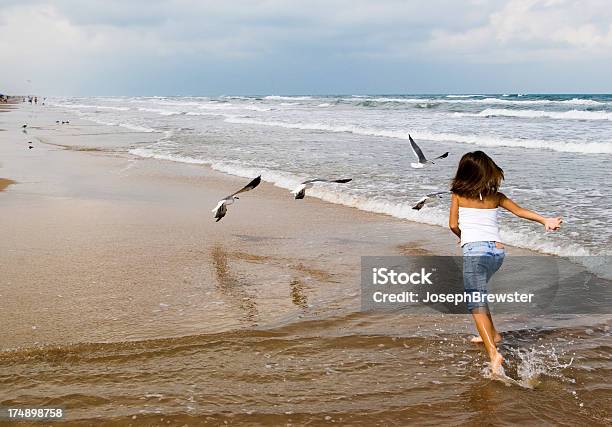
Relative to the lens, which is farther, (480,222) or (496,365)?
(480,222)

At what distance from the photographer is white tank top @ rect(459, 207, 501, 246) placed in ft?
12.6

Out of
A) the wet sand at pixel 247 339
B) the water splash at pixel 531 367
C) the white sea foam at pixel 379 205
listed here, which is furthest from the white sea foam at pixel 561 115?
the water splash at pixel 531 367

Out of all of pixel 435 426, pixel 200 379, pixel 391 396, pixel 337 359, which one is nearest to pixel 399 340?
pixel 337 359

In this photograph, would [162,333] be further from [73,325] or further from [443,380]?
[443,380]

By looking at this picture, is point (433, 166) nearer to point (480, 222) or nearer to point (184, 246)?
point (184, 246)

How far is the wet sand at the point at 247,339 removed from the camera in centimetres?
332

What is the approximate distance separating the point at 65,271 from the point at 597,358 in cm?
486

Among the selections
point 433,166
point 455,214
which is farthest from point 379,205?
point 455,214

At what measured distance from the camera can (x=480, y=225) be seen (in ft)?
12.6

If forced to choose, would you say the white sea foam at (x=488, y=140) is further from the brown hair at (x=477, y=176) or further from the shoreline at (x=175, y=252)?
the brown hair at (x=477, y=176)

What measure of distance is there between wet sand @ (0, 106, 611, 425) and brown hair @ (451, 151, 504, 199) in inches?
46.1

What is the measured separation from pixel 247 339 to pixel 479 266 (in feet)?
5.67

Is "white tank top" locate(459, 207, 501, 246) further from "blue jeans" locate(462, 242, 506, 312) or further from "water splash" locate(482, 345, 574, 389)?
"water splash" locate(482, 345, 574, 389)

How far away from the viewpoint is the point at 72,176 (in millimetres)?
12805
